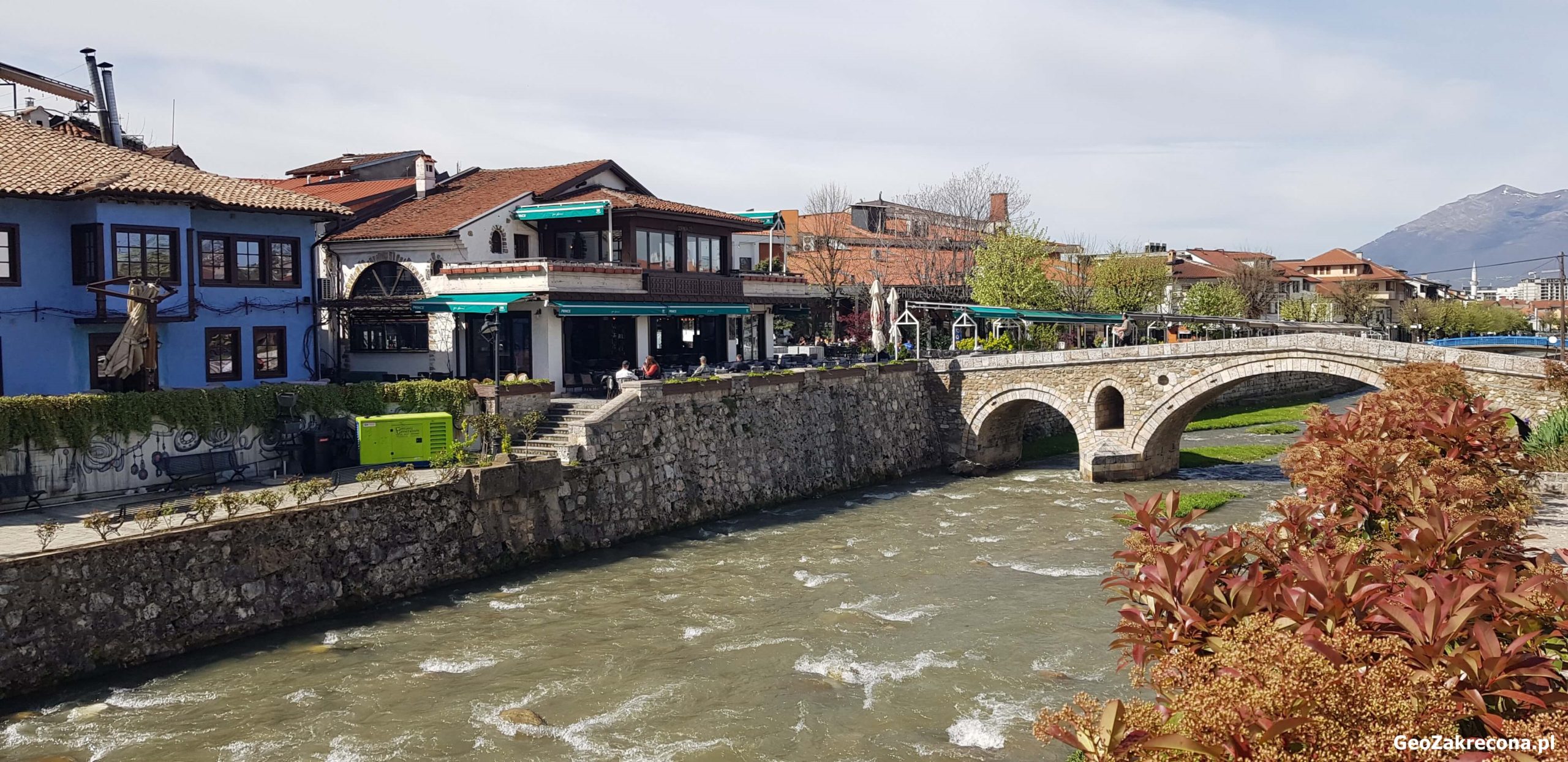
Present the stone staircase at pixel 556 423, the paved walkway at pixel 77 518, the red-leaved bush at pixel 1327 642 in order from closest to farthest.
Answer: the red-leaved bush at pixel 1327 642
the paved walkway at pixel 77 518
the stone staircase at pixel 556 423

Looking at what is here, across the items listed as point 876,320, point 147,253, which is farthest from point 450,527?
point 876,320

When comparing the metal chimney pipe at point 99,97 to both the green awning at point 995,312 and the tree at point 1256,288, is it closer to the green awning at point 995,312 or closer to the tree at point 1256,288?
the green awning at point 995,312

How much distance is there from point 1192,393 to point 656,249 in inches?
696

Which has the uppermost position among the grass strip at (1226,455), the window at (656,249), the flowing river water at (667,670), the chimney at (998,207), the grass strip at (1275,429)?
the chimney at (998,207)

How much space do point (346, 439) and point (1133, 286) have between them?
48.5m

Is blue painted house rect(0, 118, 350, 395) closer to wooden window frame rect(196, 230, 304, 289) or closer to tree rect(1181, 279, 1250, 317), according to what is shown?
wooden window frame rect(196, 230, 304, 289)

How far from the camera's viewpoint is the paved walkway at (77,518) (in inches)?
723

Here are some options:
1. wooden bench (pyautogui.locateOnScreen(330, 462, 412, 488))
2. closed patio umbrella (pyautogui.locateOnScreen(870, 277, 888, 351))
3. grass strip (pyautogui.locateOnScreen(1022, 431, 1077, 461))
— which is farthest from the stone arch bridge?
wooden bench (pyautogui.locateOnScreen(330, 462, 412, 488))

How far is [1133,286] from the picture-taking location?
64438mm

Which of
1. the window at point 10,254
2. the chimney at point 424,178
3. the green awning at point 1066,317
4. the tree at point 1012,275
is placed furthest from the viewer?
the tree at point 1012,275

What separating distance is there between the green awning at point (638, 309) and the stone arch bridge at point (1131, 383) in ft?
28.0

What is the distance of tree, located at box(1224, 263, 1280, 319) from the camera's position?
80938 mm

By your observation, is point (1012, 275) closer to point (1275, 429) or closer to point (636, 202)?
point (1275, 429)

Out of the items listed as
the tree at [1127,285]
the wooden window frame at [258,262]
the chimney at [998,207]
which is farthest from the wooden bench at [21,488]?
the tree at [1127,285]
